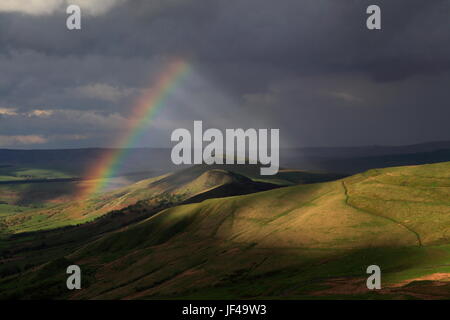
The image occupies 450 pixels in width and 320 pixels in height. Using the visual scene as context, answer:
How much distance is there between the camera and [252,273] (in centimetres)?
15412

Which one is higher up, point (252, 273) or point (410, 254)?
point (410, 254)

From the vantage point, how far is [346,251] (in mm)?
155625

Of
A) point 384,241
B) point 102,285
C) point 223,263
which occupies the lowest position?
point 102,285
